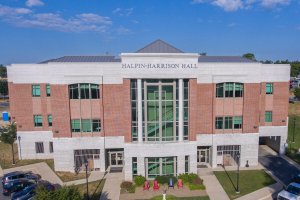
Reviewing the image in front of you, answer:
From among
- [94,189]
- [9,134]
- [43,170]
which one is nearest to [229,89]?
[94,189]

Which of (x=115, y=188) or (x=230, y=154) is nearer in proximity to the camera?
(x=115, y=188)

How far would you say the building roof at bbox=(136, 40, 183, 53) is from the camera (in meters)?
32.3

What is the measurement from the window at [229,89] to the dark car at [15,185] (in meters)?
24.8

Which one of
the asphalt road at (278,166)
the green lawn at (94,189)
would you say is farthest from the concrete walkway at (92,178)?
the asphalt road at (278,166)

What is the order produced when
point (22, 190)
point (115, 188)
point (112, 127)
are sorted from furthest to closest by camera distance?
1. point (112, 127)
2. point (115, 188)
3. point (22, 190)

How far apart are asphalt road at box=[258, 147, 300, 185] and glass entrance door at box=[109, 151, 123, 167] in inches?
770

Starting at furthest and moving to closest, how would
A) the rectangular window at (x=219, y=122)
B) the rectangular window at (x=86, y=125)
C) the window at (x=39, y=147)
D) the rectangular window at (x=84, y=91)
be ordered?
the window at (x=39, y=147)
the rectangular window at (x=219, y=122)
the rectangular window at (x=86, y=125)
the rectangular window at (x=84, y=91)

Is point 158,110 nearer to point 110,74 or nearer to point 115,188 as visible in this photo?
point 110,74

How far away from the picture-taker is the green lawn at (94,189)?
27016 mm

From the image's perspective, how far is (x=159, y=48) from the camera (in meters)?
33.1

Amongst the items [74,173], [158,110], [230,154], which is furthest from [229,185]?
[74,173]

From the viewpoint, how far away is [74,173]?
33.0 meters

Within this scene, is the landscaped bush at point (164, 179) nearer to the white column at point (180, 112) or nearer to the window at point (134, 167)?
the window at point (134, 167)

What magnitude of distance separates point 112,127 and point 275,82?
2384cm
